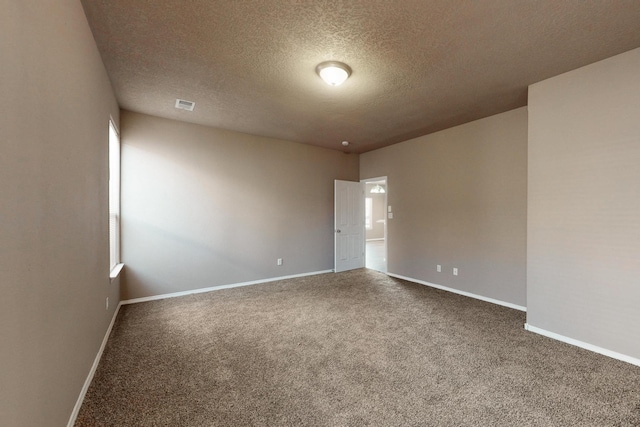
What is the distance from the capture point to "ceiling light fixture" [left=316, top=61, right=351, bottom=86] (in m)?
2.64

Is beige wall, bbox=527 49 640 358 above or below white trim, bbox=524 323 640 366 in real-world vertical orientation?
above

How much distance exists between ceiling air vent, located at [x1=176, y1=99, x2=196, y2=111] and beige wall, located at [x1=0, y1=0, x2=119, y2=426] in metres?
1.25

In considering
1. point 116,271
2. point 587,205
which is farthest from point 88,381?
point 587,205

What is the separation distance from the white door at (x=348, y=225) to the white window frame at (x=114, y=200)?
3.84 m

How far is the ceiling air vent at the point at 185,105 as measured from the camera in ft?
11.8

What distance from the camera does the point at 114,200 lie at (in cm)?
376

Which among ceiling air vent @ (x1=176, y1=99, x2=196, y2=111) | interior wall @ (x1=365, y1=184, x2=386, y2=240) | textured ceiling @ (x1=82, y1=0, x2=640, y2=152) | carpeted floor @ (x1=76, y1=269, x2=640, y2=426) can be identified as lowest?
carpeted floor @ (x1=76, y1=269, x2=640, y2=426)

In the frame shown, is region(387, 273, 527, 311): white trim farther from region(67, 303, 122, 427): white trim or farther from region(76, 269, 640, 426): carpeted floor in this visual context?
region(67, 303, 122, 427): white trim

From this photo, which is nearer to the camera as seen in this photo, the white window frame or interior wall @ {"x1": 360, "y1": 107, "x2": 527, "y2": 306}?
the white window frame

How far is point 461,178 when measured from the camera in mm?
4516

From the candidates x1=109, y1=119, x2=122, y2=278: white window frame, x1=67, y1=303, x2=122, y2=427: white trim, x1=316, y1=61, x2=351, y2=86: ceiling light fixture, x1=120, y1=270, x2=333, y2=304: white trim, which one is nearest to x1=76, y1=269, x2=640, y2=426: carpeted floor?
x1=67, y1=303, x2=122, y2=427: white trim

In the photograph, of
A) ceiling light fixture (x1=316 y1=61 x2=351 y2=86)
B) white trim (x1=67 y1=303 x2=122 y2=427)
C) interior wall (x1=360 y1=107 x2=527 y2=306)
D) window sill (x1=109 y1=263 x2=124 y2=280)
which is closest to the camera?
white trim (x1=67 y1=303 x2=122 y2=427)

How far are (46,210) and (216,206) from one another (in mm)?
3352

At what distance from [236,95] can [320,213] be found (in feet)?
10.4
